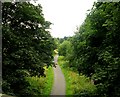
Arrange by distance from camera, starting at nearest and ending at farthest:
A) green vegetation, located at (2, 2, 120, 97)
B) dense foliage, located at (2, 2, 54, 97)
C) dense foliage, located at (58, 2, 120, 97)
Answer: dense foliage, located at (58, 2, 120, 97)
green vegetation, located at (2, 2, 120, 97)
dense foliage, located at (2, 2, 54, 97)

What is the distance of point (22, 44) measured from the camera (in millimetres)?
18156

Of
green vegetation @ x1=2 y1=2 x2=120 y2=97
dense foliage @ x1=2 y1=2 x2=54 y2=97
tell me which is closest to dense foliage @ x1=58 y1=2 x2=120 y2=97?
green vegetation @ x1=2 y1=2 x2=120 y2=97

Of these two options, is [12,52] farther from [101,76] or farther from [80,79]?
[80,79]

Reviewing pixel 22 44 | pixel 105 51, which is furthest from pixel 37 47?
pixel 105 51

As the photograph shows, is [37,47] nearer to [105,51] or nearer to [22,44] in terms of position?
[22,44]

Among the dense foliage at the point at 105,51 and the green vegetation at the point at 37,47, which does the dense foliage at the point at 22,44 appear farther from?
the dense foliage at the point at 105,51

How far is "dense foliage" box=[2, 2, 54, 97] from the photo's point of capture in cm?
1747

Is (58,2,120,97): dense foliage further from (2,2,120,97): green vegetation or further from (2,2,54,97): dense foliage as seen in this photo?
Answer: (2,2,54,97): dense foliage

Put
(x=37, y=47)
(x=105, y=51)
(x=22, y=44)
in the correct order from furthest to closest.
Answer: (x=37, y=47), (x=22, y=44), (x=105, y=51)

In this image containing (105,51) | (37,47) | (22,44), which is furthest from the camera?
(37,47)

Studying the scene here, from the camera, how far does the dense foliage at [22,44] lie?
17.5m

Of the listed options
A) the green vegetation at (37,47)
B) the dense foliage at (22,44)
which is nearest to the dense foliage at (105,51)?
the green vegetation at (37,47)

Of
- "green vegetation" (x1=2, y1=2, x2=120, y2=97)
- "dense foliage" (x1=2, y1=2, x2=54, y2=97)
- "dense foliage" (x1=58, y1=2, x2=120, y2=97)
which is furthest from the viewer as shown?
"dense foliage" (x1=2, y1=2, x2=54, y2=97)

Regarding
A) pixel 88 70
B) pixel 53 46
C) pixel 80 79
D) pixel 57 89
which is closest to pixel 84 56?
pixel 88 70
